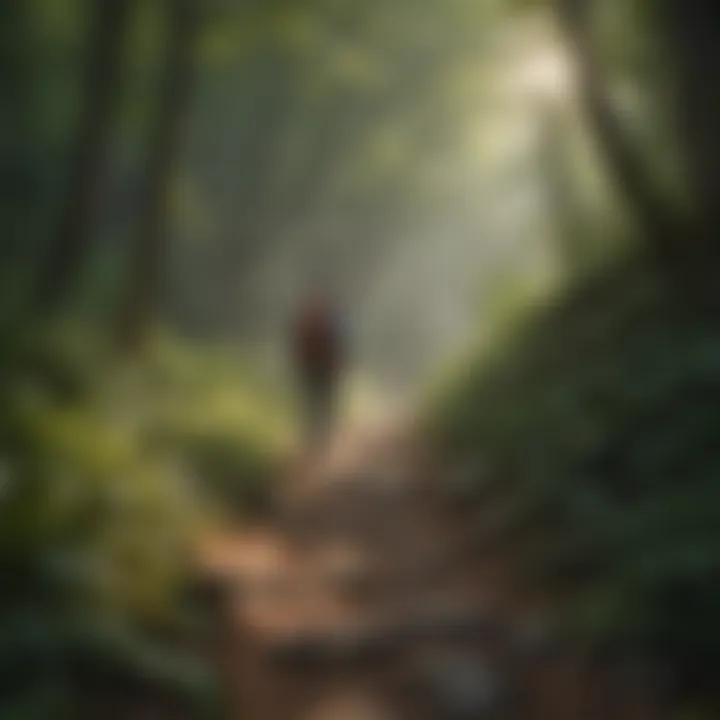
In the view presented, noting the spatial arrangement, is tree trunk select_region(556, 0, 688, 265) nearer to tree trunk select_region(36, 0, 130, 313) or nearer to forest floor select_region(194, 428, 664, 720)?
forest floor select_region(194, 428, 664, 720)

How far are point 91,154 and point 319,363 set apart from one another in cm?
324

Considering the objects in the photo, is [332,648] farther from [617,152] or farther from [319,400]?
[319,400]

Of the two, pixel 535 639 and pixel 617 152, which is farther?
pixel 617 152

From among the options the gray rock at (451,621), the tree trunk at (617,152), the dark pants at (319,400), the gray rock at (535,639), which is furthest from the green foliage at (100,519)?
the tree trunk at (617,152)

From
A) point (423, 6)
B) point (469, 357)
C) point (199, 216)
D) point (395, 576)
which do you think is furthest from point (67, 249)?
point (423, 6)

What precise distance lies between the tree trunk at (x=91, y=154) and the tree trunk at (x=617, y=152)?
4.80 meters

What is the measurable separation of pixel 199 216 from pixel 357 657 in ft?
58.4

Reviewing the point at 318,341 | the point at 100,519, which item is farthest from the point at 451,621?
the point at 318,341

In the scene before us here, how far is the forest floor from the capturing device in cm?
550

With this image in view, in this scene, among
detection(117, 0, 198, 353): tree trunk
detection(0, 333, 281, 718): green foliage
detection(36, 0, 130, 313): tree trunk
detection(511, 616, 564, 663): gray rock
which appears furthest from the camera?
detection(117, 0, 198, 353): tree trunk

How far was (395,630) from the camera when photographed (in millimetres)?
6422

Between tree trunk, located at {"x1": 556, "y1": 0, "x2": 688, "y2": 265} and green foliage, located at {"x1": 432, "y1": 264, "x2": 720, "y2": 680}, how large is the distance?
365mm

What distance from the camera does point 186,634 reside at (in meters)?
6.12

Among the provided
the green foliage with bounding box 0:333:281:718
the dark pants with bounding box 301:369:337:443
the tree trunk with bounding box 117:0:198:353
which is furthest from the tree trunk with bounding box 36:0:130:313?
the dark pants with bounding box 301:369:337:443
